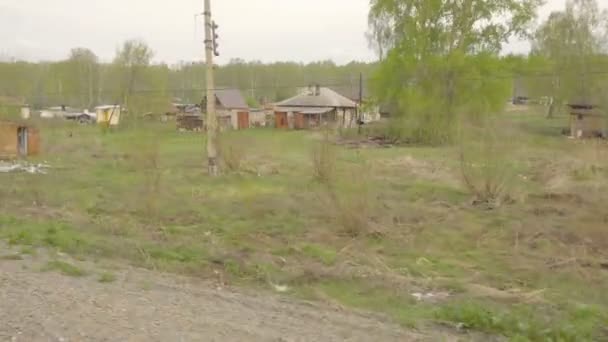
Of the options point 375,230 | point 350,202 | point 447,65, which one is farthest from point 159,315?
point 447,65

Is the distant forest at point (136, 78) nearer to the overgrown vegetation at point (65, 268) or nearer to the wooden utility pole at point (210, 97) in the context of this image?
the wooden utility pole at point (210, 97)

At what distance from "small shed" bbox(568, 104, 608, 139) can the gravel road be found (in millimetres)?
33977

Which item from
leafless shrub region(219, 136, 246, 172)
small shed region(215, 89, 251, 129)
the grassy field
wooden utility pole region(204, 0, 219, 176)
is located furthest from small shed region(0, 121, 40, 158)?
small shed region(215, 89, 251, 129)

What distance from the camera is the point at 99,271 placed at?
7305 mm

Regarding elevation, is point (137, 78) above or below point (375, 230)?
above

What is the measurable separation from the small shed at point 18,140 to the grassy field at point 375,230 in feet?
22.9

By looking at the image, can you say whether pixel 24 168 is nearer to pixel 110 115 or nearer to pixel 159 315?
pixel 159 315

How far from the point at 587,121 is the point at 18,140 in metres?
33.4

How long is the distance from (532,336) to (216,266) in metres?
4.36

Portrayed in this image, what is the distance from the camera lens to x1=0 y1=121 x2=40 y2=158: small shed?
2556cm

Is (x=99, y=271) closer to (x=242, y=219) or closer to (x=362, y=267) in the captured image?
(x=362, y=267)

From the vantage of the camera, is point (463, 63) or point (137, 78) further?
point (137, 78)

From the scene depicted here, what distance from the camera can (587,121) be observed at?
37688 millimetres

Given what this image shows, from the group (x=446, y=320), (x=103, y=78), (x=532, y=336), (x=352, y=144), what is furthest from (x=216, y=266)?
(x=103, y=78)
